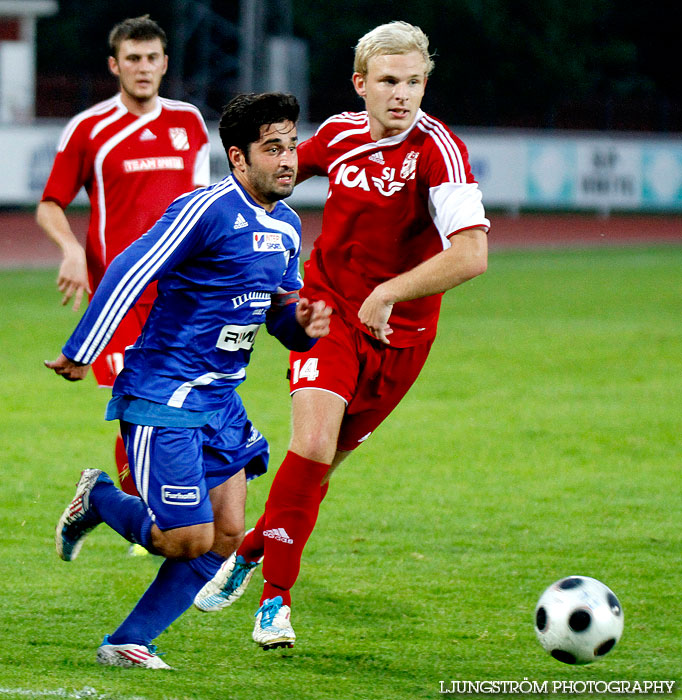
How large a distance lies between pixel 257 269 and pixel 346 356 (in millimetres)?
668

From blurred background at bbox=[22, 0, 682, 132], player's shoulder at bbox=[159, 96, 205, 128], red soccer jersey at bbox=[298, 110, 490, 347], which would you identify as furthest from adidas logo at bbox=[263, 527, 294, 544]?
blurred background at bbox=[22, 0, 682, 132]

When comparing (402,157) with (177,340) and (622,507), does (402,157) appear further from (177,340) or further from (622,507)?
(622,507)

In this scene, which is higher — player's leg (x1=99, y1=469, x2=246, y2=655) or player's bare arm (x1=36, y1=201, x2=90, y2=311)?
player's bare arm (x1=36, y1=201, x2=90, y2=311)

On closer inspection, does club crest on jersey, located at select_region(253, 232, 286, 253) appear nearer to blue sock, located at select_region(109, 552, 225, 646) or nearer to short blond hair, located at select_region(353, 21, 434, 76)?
short blond hair, located at select_region(353, 21, 434, 76)

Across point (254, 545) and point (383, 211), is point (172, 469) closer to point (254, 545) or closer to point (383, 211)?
point (254, 545)

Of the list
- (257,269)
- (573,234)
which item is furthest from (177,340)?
(573,234)

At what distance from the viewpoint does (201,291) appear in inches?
164

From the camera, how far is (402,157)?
4.77 meters

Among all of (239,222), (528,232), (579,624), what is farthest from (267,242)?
(528,232)

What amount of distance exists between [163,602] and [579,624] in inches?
52.8

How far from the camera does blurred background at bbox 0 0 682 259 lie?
26.4 metres

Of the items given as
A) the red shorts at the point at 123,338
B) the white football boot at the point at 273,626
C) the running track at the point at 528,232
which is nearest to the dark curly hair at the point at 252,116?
the white football boot at the point at 273,626

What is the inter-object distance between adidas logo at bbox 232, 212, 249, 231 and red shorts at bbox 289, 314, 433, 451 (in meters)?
0.74

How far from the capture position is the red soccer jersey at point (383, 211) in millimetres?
4707
